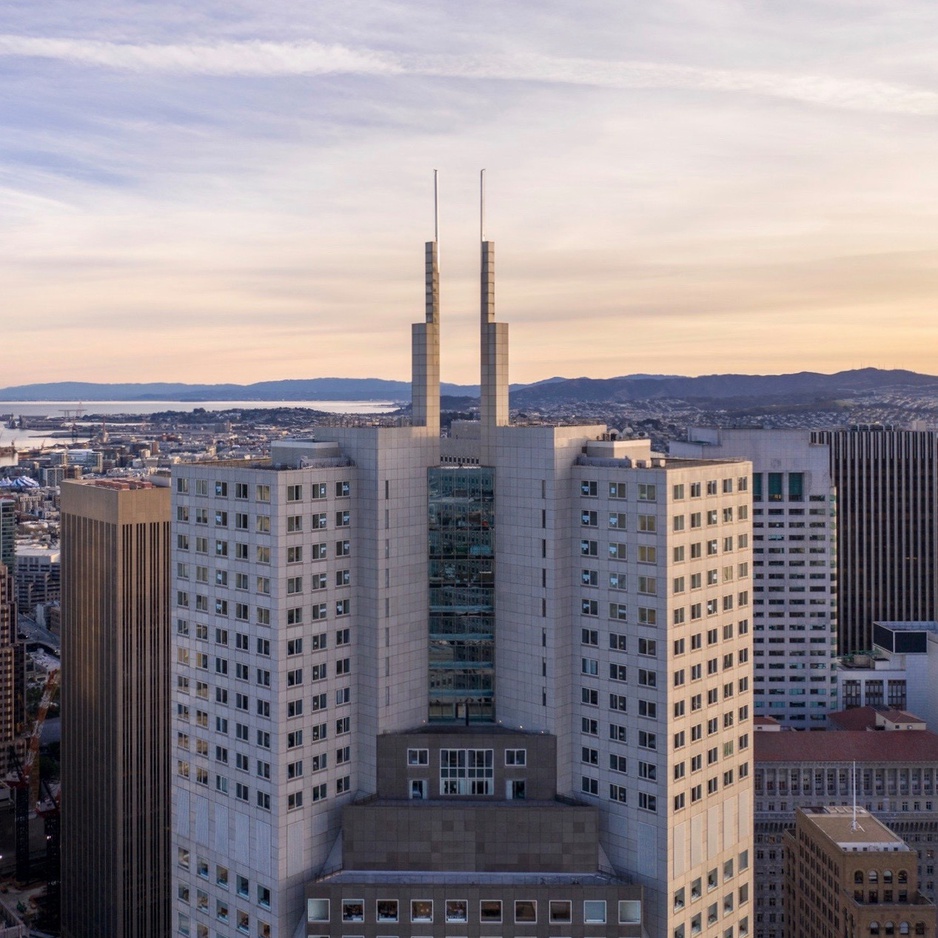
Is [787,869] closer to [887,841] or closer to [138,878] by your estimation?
[887,841]

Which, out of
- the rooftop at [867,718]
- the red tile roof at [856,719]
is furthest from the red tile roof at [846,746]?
the red tile roof at [856,719]

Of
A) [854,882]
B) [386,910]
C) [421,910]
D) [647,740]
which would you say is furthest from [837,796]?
[386,910]

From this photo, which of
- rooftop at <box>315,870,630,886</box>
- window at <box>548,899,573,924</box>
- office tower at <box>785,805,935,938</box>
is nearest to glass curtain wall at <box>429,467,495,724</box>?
rooftop at <box>315,870,630,886</box>

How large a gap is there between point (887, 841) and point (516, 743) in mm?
58433

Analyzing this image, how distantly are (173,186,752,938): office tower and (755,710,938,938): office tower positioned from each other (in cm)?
6871

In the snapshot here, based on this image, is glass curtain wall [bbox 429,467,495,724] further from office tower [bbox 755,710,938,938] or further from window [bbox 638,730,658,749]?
office tower [bbox 755,710,938,938]

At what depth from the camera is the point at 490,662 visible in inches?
3233

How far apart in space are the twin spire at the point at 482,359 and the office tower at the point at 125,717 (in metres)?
72.1

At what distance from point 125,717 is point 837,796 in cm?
10034

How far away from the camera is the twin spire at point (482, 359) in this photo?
8225cm

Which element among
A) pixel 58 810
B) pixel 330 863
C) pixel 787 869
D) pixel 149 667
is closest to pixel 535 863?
pixel 330 863

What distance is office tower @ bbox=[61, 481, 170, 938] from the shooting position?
5669 inches

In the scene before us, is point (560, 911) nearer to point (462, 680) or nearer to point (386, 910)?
point (386, 910)

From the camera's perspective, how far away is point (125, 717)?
5679 inches
